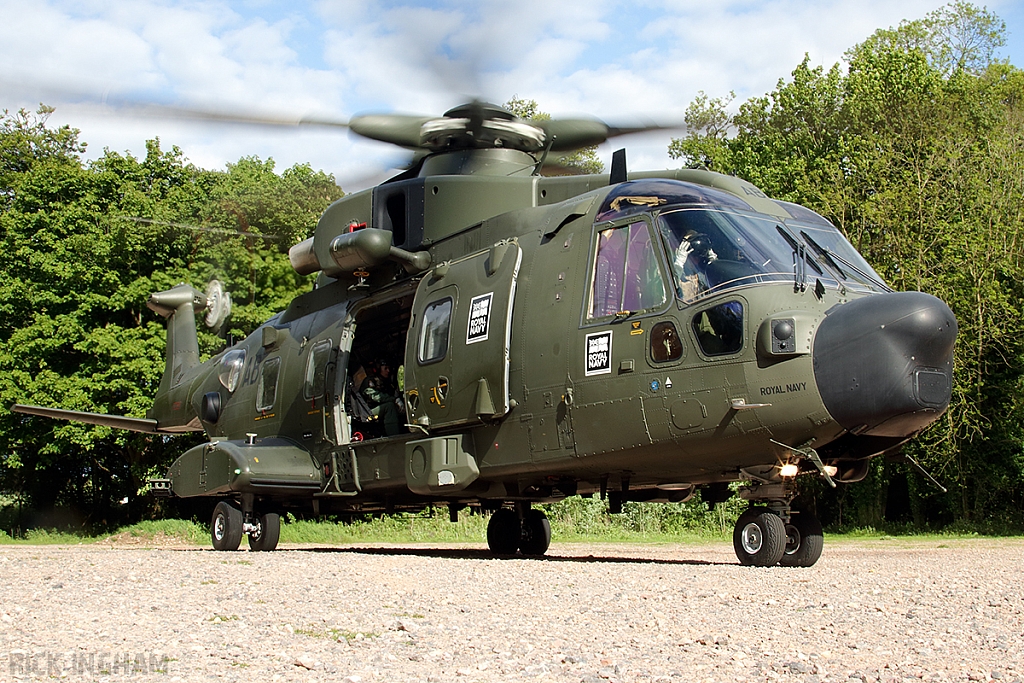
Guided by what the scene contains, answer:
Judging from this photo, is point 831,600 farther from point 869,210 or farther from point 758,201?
point 869,210

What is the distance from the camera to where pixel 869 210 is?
71.1ft

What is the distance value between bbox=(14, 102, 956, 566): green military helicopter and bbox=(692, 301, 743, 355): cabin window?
0.02m

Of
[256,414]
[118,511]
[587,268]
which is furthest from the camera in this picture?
[118,511]

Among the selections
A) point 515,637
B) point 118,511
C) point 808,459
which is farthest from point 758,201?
point 118,511

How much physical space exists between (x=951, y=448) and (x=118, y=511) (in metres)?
21.8

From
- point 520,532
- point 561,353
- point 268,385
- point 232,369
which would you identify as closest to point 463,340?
point 561,353

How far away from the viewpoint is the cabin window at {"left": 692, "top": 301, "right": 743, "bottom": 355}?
753 centimetres


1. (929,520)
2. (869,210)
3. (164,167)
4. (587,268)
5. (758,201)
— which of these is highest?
(164,167)

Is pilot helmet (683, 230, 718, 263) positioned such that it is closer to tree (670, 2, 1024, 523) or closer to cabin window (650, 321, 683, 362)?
cabin window (650, 321, 683, 362)

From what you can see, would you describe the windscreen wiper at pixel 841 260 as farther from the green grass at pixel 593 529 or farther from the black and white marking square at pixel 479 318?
the green grass at pixel 593 529

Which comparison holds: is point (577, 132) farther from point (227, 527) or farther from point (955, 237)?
point (955, 237)

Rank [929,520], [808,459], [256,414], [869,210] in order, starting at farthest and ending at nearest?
[929,520], [869,210], [256,414], [808,459]

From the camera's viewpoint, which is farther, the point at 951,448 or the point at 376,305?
the point at 951,448

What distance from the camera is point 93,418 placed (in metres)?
14.9
